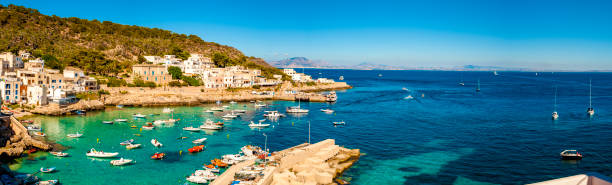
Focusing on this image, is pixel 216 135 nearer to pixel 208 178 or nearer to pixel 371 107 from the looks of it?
pixel 208 178

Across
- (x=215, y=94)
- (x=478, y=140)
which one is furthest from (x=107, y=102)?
(x=478, y=140)

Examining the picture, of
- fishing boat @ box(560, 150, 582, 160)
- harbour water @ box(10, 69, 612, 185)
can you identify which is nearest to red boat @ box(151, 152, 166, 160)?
harbour water @ box(10, 69, 612, 185)

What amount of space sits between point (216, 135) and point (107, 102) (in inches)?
1186

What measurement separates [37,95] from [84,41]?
52169mm

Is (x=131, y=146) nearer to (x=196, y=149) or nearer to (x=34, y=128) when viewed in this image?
(x=196, y=149)

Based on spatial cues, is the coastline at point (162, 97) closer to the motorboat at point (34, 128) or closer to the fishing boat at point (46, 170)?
the motorboat at point (34, 128)

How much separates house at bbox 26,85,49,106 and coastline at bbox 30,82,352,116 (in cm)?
143

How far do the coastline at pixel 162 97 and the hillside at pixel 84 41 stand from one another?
43.6 feet

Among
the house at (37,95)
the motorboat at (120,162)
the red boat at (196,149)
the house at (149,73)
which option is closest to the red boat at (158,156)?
the motorboat at (120,162)

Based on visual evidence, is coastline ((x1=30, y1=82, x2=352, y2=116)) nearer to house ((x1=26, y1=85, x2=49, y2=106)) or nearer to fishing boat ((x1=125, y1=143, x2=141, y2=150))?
house ((x1=26, y1=85, x2=49, y2=106))

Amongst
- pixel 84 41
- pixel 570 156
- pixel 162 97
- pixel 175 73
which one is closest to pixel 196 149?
pixel 570 156

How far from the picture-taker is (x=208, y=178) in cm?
2581

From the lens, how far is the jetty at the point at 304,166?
24450 mm

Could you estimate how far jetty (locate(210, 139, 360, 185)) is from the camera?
963 inches
